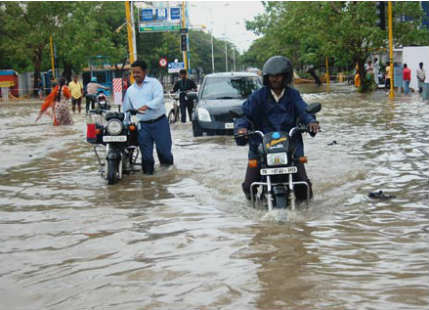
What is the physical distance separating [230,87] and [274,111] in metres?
9.21

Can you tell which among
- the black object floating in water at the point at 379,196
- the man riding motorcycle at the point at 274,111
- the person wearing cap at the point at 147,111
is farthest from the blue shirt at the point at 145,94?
the black object floating in water at the point at 379,196

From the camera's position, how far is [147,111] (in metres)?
10.4

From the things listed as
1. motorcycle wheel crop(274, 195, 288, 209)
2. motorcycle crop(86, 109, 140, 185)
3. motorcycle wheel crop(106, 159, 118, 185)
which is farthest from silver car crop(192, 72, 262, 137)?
motorcycle wheel crop(274, 195, 288, 209)

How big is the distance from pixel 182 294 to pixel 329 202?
11.9 feet

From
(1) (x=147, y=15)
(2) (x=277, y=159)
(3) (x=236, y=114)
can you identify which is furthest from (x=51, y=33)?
(2) (x=277, y=159)

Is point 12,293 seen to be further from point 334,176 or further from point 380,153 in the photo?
point 380,153

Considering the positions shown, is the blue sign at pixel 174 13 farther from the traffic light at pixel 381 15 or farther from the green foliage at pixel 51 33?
the traffic light at pixel 381 15

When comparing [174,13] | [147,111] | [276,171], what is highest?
[174,13]

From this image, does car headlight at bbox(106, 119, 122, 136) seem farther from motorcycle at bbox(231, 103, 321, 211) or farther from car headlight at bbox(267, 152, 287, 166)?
car headlight at bbox(267, 152, 287, 166)

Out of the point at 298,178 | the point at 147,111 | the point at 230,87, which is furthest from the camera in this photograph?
the point at 230,87

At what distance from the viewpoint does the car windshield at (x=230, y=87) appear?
16.1 meters

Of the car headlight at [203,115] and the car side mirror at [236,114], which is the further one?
the car headlight at [203,115]

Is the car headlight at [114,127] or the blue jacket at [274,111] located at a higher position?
the blue jacket at [274,111]

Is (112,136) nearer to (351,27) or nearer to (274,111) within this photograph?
(274,111)
